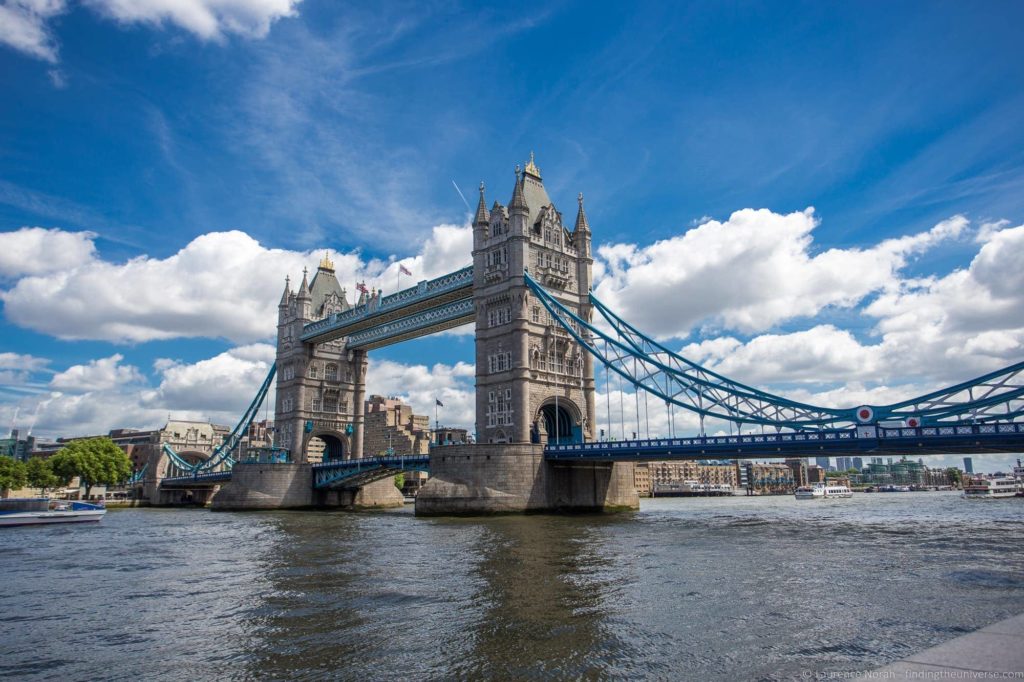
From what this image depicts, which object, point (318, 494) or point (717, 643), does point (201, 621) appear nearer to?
point (717, 643)

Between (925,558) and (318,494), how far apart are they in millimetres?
65449

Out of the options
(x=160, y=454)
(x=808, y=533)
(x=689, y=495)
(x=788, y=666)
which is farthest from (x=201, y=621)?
(x=689, y=495)

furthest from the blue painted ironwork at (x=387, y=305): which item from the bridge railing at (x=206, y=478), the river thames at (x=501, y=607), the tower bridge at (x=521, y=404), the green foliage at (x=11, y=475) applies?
the green foliage at (x=11, y=475)

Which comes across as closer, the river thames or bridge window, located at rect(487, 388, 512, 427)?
the river thames

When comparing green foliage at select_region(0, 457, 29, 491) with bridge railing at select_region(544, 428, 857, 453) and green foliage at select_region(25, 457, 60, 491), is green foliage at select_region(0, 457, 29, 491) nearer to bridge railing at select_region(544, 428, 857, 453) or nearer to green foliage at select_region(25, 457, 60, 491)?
green foliage at select_region(25, 457, 60, 491)

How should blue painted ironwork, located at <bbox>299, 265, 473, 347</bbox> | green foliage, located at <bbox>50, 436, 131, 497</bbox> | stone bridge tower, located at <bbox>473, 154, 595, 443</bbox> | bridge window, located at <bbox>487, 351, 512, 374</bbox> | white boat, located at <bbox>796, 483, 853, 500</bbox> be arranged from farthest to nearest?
white boat, located at <bbox>796, 483, 853, 500</bbox> < green foliage, located at <bbox>50, 436, 131, 497</bbox> < blue painted ironwork, located at <bbox>299, 265, 473, 347</bbox> < bridge window, located at <bbox>487, 351, 512, 374</bbox> < stone bridge tower, located at <bbox>473, 154, 595, 443</bbox>

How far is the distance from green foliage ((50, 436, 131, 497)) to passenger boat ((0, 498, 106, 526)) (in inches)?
1783

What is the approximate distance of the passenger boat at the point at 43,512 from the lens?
169ft

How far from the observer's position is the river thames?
42.9 ft

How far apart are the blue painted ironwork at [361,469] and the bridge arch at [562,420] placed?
37.2 ft

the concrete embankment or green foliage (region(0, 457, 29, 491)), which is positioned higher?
green foliage (region(0, 457, 29, 491))

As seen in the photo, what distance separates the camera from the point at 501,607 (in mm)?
17750

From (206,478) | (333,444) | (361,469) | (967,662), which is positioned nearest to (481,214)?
(361,469)

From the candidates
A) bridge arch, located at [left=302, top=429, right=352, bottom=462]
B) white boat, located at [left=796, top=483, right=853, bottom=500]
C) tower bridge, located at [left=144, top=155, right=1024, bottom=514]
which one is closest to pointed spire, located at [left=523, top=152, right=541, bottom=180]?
tower bridge, located at [left=144, top=155, right=1024, bottom=514]
